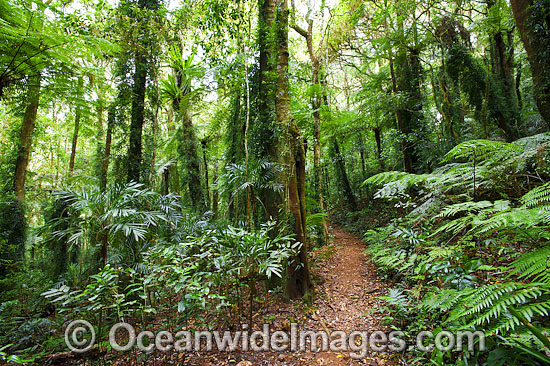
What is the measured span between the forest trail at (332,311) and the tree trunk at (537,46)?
4100 mm

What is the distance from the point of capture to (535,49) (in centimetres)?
386

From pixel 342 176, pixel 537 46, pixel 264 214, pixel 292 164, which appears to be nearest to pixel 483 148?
pixel 537 46

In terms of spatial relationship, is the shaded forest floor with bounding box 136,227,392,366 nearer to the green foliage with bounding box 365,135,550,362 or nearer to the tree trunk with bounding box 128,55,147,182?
the green foliage with bounding box 365,135,550,362

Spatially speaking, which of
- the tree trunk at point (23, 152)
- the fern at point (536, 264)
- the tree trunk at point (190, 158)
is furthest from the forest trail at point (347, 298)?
the tree trunk at point (23, 152)

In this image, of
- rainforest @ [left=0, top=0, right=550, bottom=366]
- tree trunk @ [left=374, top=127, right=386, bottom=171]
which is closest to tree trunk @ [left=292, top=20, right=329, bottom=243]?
rainforest @ [left=0, top=0, right=550, bottom=366]

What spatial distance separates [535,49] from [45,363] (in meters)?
8.53

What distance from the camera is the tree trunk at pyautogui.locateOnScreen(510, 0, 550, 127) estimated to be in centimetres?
375

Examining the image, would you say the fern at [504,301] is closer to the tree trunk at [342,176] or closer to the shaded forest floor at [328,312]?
the shaded forest floor at [328,312]

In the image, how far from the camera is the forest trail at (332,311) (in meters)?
2.73

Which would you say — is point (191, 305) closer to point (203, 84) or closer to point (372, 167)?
point (203, 84)

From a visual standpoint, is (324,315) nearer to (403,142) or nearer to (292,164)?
(292,164)

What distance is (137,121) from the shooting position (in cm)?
553

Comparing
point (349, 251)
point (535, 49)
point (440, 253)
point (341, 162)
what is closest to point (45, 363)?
point (440, 253)

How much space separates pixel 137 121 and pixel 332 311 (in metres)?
5.80
